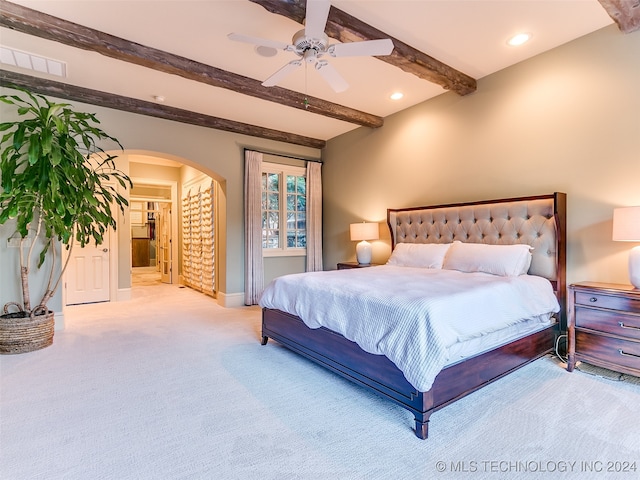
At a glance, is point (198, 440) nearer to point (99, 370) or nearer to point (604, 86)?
point (99, 370)

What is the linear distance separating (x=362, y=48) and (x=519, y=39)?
5.68 ft

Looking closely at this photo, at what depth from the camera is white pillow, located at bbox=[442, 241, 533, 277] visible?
3.08 m

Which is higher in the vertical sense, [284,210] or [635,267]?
[284,210]

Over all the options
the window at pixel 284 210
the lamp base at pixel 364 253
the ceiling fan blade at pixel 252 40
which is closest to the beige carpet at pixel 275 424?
the lamp base at pixel 364 253

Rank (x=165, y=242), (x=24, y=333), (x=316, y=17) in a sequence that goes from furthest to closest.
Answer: (x=165, y=242), (x=24, y=333), (x=316, y=17)

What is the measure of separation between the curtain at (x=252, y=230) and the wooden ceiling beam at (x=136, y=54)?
1.42m

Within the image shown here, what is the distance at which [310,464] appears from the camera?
1609mm

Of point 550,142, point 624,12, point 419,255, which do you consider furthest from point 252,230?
point 624,12

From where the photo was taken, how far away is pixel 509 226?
3.46 meters

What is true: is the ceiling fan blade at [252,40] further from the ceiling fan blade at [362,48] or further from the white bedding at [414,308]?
the white bedding at [414,308]

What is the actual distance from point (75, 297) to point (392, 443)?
5.85 meters

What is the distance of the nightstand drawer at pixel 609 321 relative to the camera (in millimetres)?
2404

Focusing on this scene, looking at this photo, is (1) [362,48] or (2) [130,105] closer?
(1) [362,48]

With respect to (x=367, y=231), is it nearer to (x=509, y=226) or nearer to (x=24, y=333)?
(x=509, y=226)
